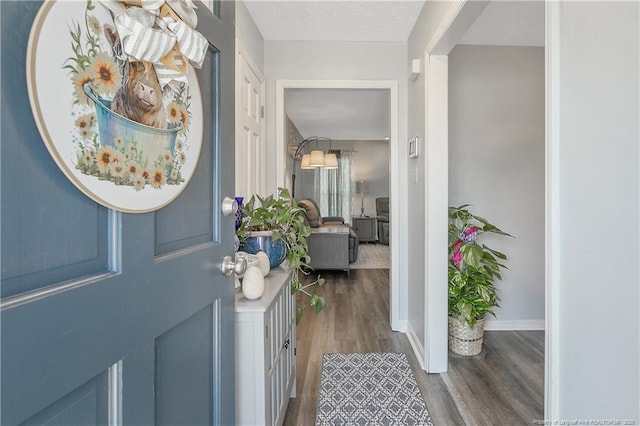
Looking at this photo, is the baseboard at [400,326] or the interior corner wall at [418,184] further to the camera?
the baseboard at [400,326]

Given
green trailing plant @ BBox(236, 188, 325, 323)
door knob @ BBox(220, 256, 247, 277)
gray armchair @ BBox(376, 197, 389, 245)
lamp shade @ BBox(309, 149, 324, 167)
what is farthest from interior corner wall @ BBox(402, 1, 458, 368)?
gray armchair @ BBox(376, 197, 389, 245)

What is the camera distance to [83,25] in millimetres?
538

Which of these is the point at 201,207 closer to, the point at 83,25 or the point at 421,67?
the point at 83,25

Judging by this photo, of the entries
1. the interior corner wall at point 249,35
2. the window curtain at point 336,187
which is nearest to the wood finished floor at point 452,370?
the interior corner wall at point 249,35

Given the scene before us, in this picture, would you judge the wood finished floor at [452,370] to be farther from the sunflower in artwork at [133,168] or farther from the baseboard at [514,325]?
the sunflower in artwork at [133,168]

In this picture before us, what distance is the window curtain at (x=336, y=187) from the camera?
861cm

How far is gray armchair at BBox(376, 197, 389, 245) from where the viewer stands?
26.9ft

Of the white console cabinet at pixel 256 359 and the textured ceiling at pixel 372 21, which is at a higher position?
the textured ceiling at pixel 372 21
